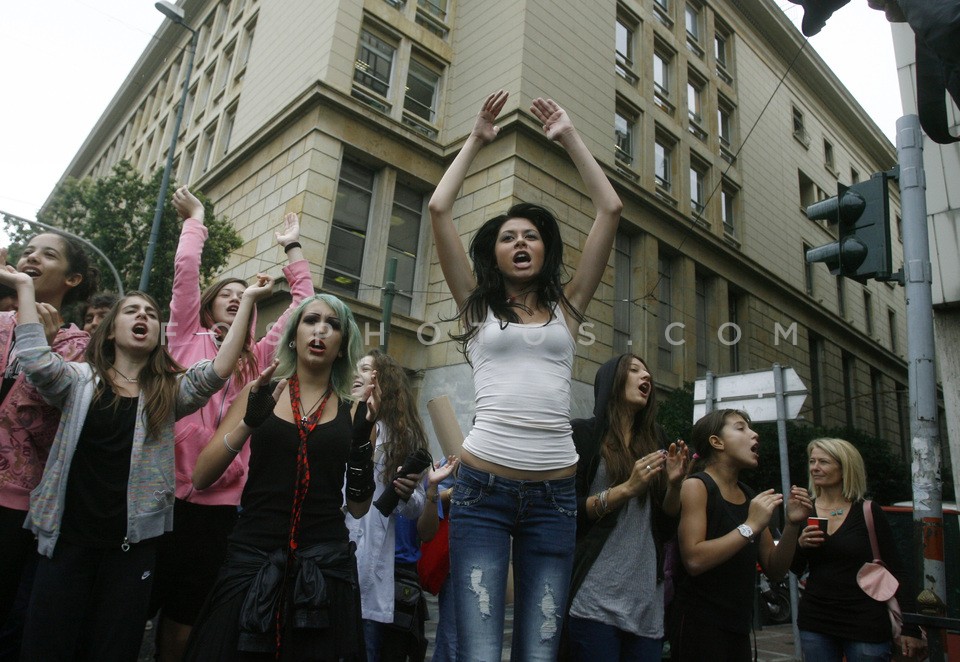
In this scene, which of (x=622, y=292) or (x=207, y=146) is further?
(x=207, y=146)

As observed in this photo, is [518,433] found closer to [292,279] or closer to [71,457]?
[71,457]

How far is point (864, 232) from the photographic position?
4.37 m

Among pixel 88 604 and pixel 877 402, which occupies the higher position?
pixel 877 402

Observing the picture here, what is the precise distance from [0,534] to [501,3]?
1623cm

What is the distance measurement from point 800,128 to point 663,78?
8.26 metres

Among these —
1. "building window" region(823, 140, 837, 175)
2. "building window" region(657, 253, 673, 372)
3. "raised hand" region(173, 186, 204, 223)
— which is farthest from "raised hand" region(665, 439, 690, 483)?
"building window" region(823, 140, 837, 175)

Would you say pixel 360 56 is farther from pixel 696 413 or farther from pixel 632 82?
pixel 696 413

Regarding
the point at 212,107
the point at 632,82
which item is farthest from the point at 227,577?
the point at 212,107

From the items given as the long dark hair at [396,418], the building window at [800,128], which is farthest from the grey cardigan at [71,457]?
the building window at [800,128]

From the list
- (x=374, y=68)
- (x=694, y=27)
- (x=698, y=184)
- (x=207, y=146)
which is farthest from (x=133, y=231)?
(x=694, y=27)

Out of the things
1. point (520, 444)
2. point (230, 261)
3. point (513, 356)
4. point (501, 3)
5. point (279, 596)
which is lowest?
point (279, 596)

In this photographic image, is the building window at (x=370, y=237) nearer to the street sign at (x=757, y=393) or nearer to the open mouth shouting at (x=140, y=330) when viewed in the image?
the street sign at (x=757, y=393)

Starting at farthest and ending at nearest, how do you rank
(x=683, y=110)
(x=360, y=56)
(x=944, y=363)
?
(x=683, y=110) < (x=360, y=56) < (x=944, y=363)

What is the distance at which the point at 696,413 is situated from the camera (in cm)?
847
